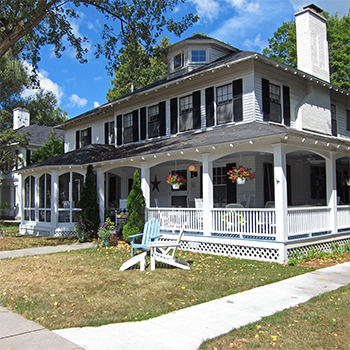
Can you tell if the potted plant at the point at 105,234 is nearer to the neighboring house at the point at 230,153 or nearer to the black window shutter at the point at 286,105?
the neighboring house at the point at 230,153

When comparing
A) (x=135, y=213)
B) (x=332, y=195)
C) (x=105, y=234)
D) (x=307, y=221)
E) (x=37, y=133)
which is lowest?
(x=105, y=234)

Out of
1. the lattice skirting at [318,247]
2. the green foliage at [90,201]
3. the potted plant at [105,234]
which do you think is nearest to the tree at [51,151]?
the green foliage at [90,201]

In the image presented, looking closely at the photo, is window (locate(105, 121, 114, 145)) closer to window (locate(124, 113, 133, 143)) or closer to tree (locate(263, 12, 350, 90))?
window (locate(124, 113, 133, 143))

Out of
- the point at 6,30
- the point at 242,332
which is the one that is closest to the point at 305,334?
the point at 242,332

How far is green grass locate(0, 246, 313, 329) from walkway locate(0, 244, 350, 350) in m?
0.23

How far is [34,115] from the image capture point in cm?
4378

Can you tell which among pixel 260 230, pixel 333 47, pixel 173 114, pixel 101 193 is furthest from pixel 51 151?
pixel 333 47

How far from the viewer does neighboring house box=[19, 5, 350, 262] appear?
31.4ft

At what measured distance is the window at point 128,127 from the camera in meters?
17.0

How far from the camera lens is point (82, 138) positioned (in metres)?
20.8

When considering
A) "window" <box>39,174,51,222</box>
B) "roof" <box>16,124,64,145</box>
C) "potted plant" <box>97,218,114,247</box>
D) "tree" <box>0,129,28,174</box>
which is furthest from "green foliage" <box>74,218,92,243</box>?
"roof" <box>16,124,64,145</box>

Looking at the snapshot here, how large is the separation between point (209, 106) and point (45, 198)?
28.6 ft

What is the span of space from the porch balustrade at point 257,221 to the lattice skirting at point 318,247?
1.08 ft

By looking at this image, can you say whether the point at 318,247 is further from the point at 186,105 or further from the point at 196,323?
the point at 186,105
